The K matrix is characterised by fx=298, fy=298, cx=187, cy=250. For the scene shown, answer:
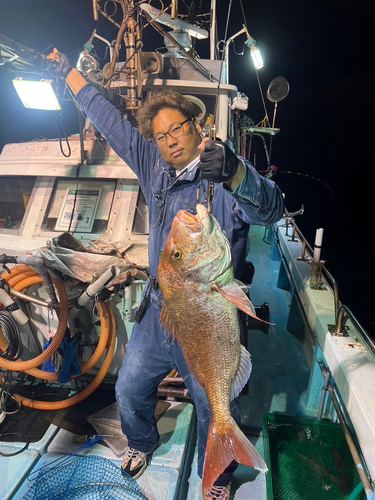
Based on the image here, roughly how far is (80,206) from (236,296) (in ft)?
11.3

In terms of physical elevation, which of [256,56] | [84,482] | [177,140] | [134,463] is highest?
[256,56]

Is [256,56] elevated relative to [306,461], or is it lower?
elevated

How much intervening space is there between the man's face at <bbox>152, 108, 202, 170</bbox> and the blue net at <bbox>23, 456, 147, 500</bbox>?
8.31 feet

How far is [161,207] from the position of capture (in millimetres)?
2201

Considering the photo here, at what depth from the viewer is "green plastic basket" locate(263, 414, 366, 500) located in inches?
92.5

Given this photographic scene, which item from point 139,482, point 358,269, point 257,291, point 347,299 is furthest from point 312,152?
point 139,482

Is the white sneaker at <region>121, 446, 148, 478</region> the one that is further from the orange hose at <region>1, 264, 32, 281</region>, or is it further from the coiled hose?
the orange hose at <region>1, 264, 32, 281</region>

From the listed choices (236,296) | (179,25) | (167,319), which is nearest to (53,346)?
(167,319)

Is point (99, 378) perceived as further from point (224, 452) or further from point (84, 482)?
point (224, 452)

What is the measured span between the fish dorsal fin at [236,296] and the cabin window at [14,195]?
4113 millimetres

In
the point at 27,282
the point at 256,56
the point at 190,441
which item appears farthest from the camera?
the point at 256,56

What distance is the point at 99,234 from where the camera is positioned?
4105 millimetres

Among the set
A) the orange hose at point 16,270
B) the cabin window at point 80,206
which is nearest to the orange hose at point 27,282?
the orange hose at point 16,270

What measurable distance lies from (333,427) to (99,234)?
11.3 feet
